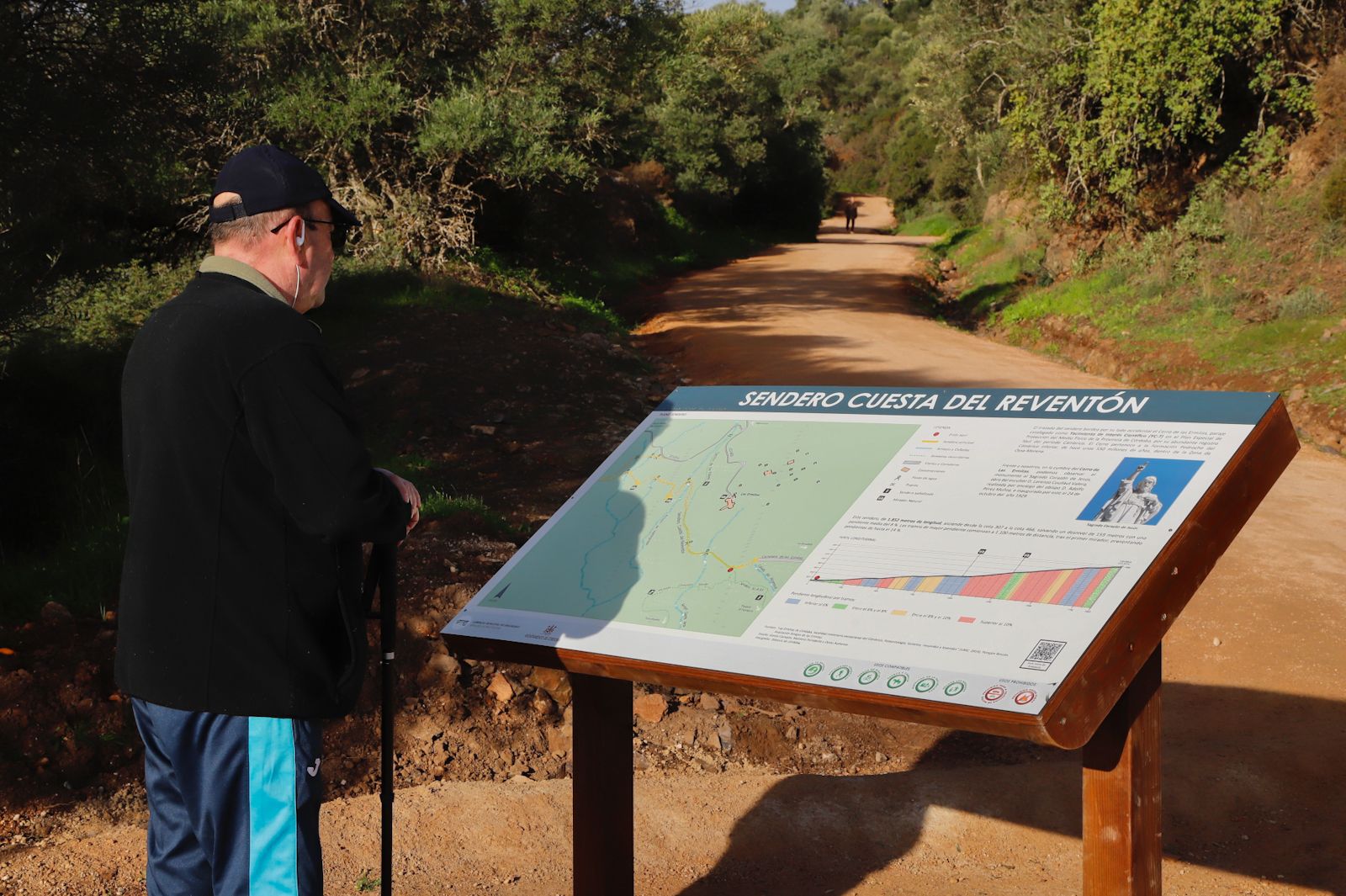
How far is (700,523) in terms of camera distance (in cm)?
312

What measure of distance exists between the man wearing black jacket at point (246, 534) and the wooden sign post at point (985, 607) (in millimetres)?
756

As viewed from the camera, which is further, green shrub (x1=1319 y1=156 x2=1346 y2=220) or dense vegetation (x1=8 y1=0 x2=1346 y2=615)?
green shrub (x1=1319 y1=156 x2=1346 y2=220)

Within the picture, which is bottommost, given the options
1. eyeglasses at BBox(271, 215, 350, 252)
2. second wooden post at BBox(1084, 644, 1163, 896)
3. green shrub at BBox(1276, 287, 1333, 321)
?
green shrub at BBox(1276, 287, 1333, 321)

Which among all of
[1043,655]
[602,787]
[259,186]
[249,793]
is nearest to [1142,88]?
[602,787]

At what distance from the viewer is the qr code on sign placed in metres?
2.26

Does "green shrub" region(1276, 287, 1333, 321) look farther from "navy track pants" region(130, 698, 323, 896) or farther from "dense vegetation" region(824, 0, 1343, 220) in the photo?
"navy track pants" region(130, 698, 323, 896)

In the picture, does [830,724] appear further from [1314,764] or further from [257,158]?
[257,158]

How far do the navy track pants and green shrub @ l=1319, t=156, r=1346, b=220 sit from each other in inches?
595

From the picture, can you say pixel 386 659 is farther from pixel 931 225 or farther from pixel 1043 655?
pixel 931 225

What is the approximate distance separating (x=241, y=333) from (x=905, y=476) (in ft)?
5.25

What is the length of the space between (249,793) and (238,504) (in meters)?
0.56

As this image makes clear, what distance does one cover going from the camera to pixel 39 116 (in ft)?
26.6

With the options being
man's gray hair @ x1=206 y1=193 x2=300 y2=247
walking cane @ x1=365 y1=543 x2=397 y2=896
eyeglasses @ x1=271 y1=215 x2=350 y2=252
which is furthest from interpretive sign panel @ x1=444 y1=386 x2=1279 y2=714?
man's gray hair @ x1=206 y1=193 x2=300 y2=247

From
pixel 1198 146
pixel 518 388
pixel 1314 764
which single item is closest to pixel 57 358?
pixel 518 388
